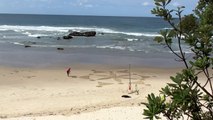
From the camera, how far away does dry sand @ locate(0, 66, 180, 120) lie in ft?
43.4

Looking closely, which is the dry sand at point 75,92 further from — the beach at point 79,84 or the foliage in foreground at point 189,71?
the foliage in foreground at point 189,71

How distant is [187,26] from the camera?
382 cm

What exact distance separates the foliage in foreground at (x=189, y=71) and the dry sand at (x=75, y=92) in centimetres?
875

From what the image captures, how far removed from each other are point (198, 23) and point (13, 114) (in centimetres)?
1088

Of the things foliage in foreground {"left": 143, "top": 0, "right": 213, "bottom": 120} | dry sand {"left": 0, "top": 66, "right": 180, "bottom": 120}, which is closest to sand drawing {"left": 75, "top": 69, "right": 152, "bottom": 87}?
dry sand {"left": 0, "top": 66, "right": 180, "bottom": 120}

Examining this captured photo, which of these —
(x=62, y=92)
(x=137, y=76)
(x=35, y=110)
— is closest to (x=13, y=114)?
(x=35, y=110)

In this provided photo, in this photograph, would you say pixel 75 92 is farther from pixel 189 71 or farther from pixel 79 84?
pixel 189 71

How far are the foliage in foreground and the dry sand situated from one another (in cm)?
875

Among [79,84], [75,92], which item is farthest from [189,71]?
[79,84]

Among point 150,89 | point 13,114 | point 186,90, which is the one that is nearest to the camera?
point 186,90

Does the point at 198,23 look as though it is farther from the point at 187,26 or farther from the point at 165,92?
the point at 165,92

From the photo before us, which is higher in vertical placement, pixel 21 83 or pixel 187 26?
pixel 187 26

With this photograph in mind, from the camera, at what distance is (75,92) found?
57.1 feet

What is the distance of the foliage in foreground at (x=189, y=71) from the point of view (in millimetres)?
3178
